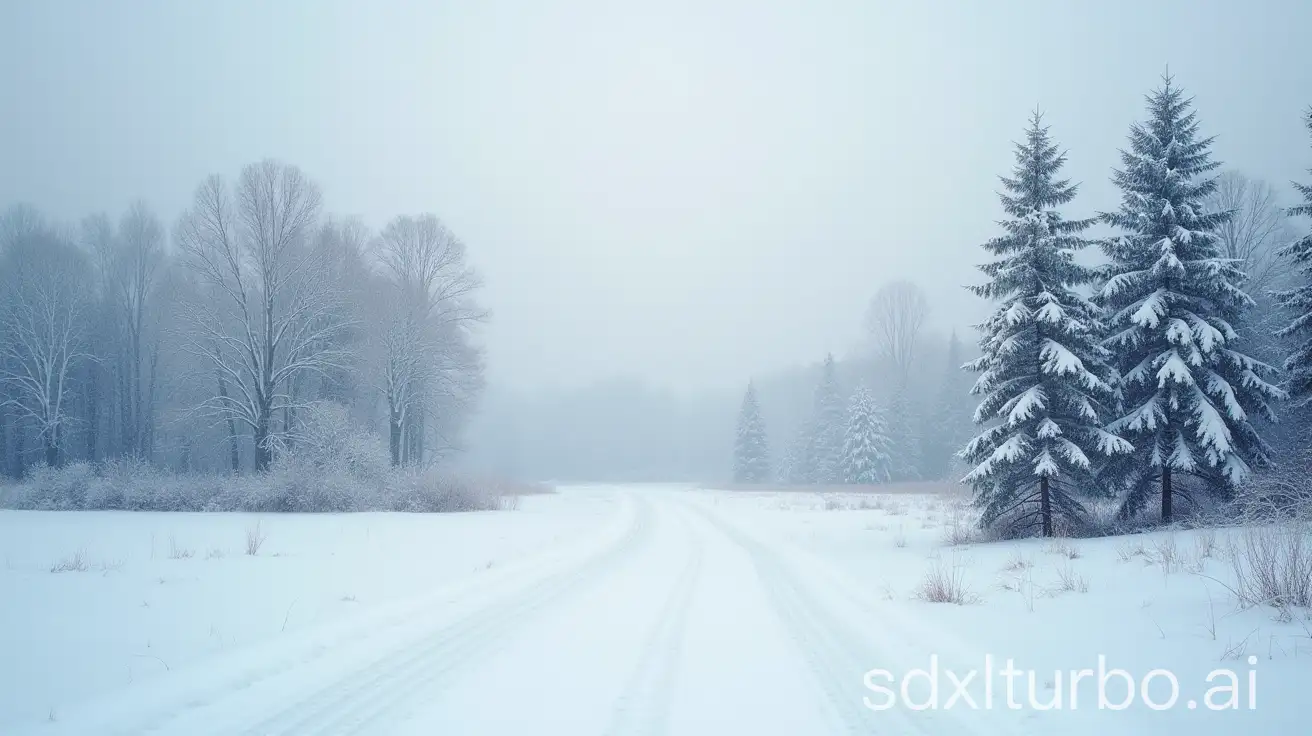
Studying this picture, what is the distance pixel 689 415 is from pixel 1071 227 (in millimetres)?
103050

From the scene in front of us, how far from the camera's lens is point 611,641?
21.0 ft

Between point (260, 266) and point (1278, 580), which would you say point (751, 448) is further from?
point (1278, 580)

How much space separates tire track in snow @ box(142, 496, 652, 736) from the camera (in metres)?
4.20

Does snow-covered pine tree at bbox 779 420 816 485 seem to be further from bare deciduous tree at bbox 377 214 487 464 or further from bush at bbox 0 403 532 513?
bush at bbox 0 403 532 513

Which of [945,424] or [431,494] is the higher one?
[945,424]

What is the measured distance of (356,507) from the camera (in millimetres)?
21906

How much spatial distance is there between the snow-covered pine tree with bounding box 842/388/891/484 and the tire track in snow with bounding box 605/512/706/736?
153 ft

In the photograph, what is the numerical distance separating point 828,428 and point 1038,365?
156 ft

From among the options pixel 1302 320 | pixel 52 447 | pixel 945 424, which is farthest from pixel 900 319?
pixel 52 447

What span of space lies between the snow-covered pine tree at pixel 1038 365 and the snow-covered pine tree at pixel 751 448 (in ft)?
169

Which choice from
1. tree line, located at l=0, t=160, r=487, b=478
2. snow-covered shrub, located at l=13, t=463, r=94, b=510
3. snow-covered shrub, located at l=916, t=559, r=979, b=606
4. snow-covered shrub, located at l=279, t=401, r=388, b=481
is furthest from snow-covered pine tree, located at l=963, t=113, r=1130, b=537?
snow-covered shrub, located at l=13, t=463, r=94, b=510

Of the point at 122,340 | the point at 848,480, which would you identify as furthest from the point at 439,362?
the point at 848,480

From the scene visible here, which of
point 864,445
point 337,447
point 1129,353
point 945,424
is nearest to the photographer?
point 1129,353

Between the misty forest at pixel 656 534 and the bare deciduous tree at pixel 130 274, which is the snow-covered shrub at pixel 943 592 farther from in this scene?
the bare deciduous tree at pixel 130 274
